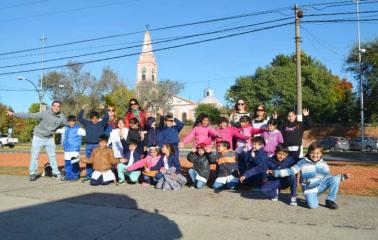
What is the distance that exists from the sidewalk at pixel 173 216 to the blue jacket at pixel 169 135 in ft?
4.81

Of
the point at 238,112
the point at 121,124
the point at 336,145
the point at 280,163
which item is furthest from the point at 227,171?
the point at 336,145

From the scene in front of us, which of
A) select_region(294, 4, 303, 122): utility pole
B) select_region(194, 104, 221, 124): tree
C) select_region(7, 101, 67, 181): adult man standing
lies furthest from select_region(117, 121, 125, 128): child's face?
select_region(194, 104, 221, 124): tree

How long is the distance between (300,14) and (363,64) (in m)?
27.6

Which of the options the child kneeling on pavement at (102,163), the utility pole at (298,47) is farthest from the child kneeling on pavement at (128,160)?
the utility pole at (298,47)

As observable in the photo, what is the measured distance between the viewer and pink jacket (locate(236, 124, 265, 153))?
862cm

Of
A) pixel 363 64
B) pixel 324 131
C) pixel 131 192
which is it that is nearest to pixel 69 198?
pixel 131 192

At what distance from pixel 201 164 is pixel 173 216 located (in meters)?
2.54

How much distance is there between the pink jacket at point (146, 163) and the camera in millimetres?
9094

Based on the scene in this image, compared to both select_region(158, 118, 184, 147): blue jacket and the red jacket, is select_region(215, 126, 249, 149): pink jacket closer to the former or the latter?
select_region(158, 118, 184, 147): blue jacket

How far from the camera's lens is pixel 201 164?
8.58 metres

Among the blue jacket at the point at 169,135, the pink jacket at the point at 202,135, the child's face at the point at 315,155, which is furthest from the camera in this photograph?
the blue jacket at the point at 169,135

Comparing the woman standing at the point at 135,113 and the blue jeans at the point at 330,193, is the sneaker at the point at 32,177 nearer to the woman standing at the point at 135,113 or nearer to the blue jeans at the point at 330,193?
the woman standing at the point at 135,113

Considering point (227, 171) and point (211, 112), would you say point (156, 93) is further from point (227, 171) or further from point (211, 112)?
point (227, 171)

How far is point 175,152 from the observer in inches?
363
